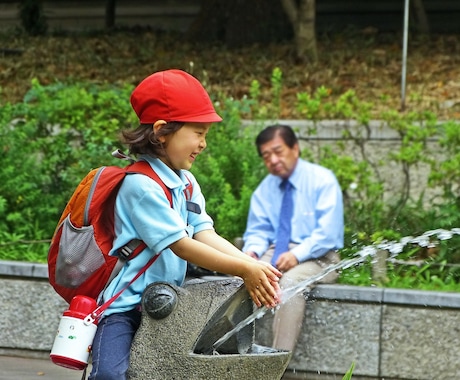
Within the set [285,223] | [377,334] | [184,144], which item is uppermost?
[184,144]

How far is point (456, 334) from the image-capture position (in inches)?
243

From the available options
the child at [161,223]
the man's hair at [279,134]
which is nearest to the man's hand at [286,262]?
the man's hair at [279,134]

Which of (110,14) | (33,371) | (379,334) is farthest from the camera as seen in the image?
(110,14)

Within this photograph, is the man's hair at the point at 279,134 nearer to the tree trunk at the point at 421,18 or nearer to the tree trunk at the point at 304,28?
the tree trunk at the point at 304,28

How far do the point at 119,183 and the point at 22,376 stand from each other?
3.11 metres

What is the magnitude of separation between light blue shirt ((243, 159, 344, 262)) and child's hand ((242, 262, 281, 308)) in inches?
127

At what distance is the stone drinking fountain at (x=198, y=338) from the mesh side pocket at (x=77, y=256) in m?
0.24

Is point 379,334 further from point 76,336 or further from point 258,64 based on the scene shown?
point 258,64

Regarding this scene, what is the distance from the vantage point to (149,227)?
344 centimetres

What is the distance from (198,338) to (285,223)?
3559mm

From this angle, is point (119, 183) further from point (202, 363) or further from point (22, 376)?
point (22, 376)

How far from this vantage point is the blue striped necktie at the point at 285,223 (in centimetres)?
671

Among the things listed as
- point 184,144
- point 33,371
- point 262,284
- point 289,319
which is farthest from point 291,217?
point 262,284

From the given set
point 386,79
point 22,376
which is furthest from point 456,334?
point 386,79
